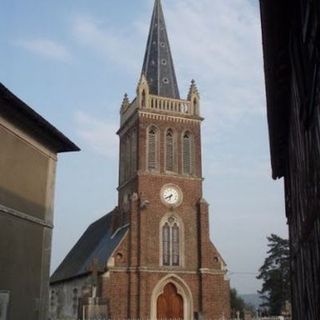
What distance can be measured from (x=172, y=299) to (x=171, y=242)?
3701mm

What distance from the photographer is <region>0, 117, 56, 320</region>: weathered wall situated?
466 inches

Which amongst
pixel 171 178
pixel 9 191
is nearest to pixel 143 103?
pixel 171 178

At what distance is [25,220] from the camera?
12648mm

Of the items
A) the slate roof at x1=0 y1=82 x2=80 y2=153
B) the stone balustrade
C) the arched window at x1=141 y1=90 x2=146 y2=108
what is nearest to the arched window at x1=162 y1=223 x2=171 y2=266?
the stone balustrade

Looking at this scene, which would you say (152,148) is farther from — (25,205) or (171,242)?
(25,205)

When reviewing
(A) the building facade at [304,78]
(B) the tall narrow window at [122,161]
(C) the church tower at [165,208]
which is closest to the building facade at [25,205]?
(A) the building facade at [304,78]

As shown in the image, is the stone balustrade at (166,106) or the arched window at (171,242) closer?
the arched window at (171,242)

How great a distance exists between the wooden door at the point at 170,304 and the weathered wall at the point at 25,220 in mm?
19761

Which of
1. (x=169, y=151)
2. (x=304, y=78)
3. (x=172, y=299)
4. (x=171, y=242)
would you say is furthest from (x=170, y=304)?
(x=304, y=78)

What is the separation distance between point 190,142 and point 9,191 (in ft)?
85.9

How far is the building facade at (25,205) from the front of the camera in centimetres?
1177

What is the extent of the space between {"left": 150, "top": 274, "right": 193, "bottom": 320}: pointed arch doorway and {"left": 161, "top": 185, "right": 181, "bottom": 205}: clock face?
5099 mm

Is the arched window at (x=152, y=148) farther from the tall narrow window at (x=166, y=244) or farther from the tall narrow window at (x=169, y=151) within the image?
the tall narrow window at (x=166, y=244)

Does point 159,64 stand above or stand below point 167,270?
above
